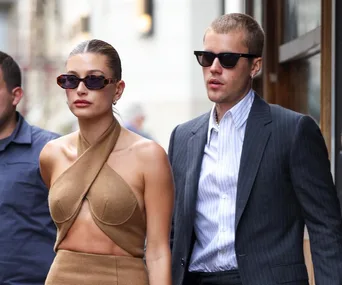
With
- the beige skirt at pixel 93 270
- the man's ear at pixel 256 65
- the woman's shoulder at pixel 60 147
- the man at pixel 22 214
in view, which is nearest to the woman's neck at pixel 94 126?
the woman's shoulder at pixel 60 147

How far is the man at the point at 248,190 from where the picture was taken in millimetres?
4629

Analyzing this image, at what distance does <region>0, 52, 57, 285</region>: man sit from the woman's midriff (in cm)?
→ 165

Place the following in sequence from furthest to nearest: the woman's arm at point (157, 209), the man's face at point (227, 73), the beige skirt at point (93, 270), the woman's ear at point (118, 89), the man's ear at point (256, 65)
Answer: the man's ear at point (256, 65) → the man's face at point (227, 73) → the woman's ear at point (118, 89) → the woman's arm at point (157, 209) → the beige skirt at point (93, 270)

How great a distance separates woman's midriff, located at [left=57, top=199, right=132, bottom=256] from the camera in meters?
4.32

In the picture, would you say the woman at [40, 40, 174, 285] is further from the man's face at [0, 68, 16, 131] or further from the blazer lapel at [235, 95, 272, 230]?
the man's face at [0, 68, 16, 131]

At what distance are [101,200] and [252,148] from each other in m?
0.78

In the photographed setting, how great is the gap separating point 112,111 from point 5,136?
1.73m

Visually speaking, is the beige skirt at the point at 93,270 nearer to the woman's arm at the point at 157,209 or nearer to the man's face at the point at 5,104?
the woman's arm at the point at 157,209

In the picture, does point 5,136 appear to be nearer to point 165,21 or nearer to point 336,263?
point 336,263

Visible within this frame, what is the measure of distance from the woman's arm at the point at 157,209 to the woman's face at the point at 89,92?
26cm

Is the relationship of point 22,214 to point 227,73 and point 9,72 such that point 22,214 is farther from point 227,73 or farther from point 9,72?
point 227,73

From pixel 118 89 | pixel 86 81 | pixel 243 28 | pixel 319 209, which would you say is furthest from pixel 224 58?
pixel 319 209

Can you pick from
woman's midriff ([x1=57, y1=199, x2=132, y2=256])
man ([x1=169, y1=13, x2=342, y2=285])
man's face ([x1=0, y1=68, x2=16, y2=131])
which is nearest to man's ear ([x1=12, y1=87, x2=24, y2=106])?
man's face ([x1=0, y1=68, x2=16, y2=131])

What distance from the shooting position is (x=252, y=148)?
4750 mm
